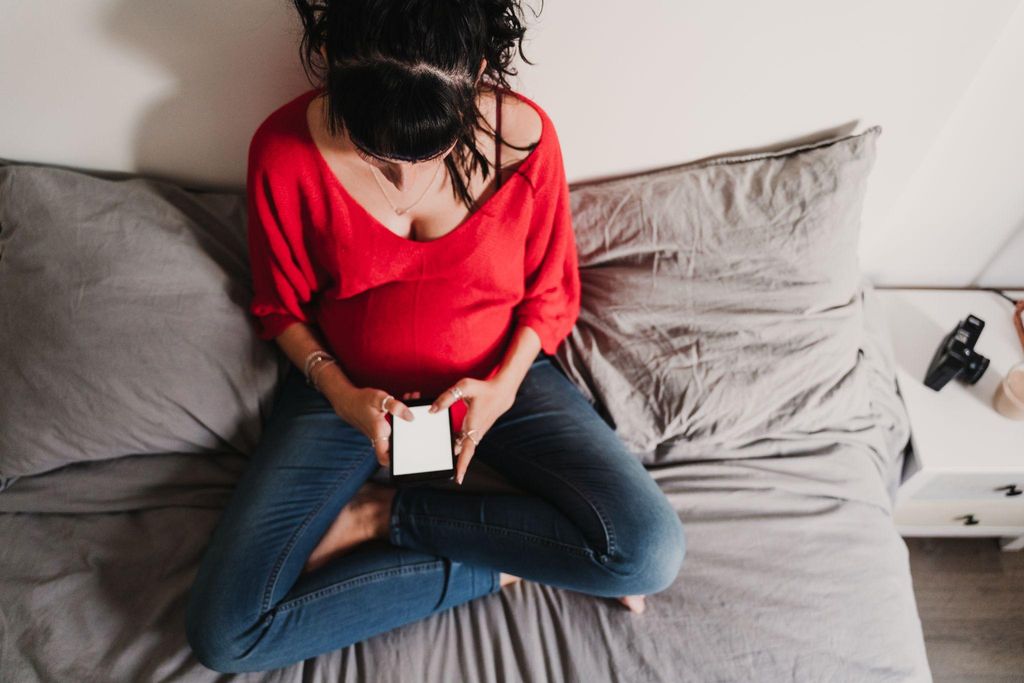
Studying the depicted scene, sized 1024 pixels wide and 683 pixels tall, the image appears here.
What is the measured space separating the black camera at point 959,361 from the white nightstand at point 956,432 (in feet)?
0.07

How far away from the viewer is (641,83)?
3.11ft

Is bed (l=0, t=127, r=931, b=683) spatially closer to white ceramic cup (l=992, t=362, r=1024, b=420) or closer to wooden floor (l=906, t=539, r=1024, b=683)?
white ceramic cup (l=992, t=362, r=1024, b=420)

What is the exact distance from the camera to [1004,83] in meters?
0.94

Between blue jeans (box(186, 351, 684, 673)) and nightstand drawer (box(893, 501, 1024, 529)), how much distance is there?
0.67 metres

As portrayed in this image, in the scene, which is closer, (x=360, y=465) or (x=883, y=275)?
(x=360, y=465)

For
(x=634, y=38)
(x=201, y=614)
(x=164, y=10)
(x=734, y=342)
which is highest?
(x=634, y=38)

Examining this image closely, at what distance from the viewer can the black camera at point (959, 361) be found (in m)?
1.08

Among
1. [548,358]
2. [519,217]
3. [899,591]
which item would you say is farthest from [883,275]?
[519,217]

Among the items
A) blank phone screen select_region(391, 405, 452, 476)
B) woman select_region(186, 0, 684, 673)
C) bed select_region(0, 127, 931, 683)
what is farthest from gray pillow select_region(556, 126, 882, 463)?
blank phone screen select_region(391, 405, 452, 476)

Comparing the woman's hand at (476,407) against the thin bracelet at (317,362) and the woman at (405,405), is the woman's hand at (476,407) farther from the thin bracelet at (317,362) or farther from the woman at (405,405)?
the thin bracelet at (317,362)

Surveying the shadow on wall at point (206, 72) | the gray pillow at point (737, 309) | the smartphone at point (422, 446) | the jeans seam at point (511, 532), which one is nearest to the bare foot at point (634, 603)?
the jeans seam at point (511, 532)

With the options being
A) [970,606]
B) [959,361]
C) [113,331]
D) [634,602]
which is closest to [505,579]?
[634,602]

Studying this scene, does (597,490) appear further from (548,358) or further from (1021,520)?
(1021,520)

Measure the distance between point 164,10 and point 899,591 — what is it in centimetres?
144
